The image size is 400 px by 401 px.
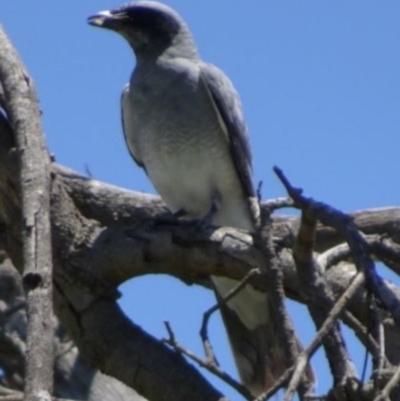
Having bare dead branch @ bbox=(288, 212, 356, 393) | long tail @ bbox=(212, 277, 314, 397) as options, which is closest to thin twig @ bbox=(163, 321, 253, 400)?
bare dead branch @ bbox=(288, 212, 356, 393)

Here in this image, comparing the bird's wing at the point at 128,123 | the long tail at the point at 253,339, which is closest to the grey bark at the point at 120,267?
the long tail at the point at 253,339

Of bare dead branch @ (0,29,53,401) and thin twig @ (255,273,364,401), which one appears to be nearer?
bare dead branch @ (0,29,53,401)

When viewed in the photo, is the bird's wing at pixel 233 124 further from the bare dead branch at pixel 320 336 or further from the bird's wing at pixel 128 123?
the bare dead branch at pixel 320 336

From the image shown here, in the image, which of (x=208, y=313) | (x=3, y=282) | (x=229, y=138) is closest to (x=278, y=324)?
(x=208, y=313)

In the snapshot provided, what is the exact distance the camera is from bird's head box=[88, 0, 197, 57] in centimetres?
676

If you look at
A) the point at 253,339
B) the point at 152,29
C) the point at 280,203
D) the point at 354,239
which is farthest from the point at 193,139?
the point at 354,239

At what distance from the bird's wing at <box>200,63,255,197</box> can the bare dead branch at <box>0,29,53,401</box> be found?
2152mm

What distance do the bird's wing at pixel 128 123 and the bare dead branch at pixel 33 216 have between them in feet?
7.41

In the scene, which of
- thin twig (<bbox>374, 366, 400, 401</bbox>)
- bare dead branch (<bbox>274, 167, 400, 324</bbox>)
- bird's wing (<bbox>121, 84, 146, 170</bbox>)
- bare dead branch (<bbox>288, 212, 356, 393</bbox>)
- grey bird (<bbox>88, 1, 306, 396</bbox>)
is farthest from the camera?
bird's wing (<bbox>121, 84, 146, 170</bbox>)

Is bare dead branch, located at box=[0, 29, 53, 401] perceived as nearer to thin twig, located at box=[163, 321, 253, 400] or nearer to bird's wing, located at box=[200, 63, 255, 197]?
thin twig, located at box=[163, 321, 253, 400]

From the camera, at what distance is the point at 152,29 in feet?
22.5

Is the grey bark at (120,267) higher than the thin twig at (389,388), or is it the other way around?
the thin twig at (389,388)

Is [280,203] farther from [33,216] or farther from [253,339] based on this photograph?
[253,339]

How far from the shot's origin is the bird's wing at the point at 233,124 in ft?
20.8
